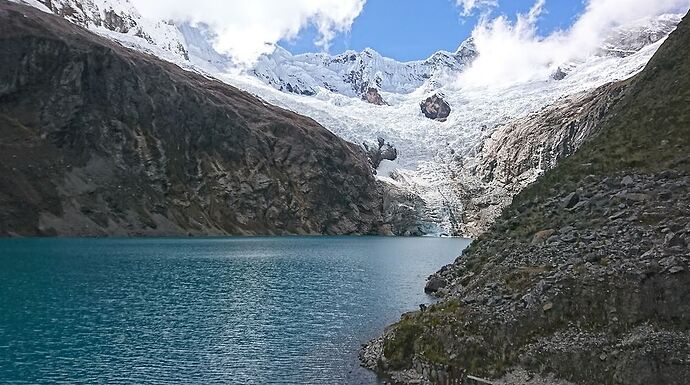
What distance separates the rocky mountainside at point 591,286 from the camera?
23219 millimetres

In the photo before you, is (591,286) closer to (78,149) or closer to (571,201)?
(571,201)

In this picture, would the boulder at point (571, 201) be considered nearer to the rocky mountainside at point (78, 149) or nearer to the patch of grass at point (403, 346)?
the patch of grass at point (403, 346)

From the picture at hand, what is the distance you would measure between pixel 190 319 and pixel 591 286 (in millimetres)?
32017

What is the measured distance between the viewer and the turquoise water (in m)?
32.8

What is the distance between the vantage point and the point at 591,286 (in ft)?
84.6

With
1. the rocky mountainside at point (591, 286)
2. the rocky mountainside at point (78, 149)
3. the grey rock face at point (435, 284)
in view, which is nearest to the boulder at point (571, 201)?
the rocky mountainside at point (591, 286)

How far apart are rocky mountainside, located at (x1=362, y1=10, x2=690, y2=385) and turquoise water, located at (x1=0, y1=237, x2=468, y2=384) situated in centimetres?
521

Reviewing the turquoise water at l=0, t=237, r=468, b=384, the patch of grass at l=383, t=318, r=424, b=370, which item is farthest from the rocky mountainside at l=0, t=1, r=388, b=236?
the patch of grass at l=383, t=318, r=424, b=370

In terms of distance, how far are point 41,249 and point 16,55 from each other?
100065 mm

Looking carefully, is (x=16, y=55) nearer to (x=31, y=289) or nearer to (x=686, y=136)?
(x=31, y=289)

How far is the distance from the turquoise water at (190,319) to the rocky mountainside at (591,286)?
17.1ft

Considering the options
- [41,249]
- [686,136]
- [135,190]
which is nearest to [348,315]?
[686,136]

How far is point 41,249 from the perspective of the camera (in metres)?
110

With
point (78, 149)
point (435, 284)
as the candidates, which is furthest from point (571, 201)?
point (78, 149)
